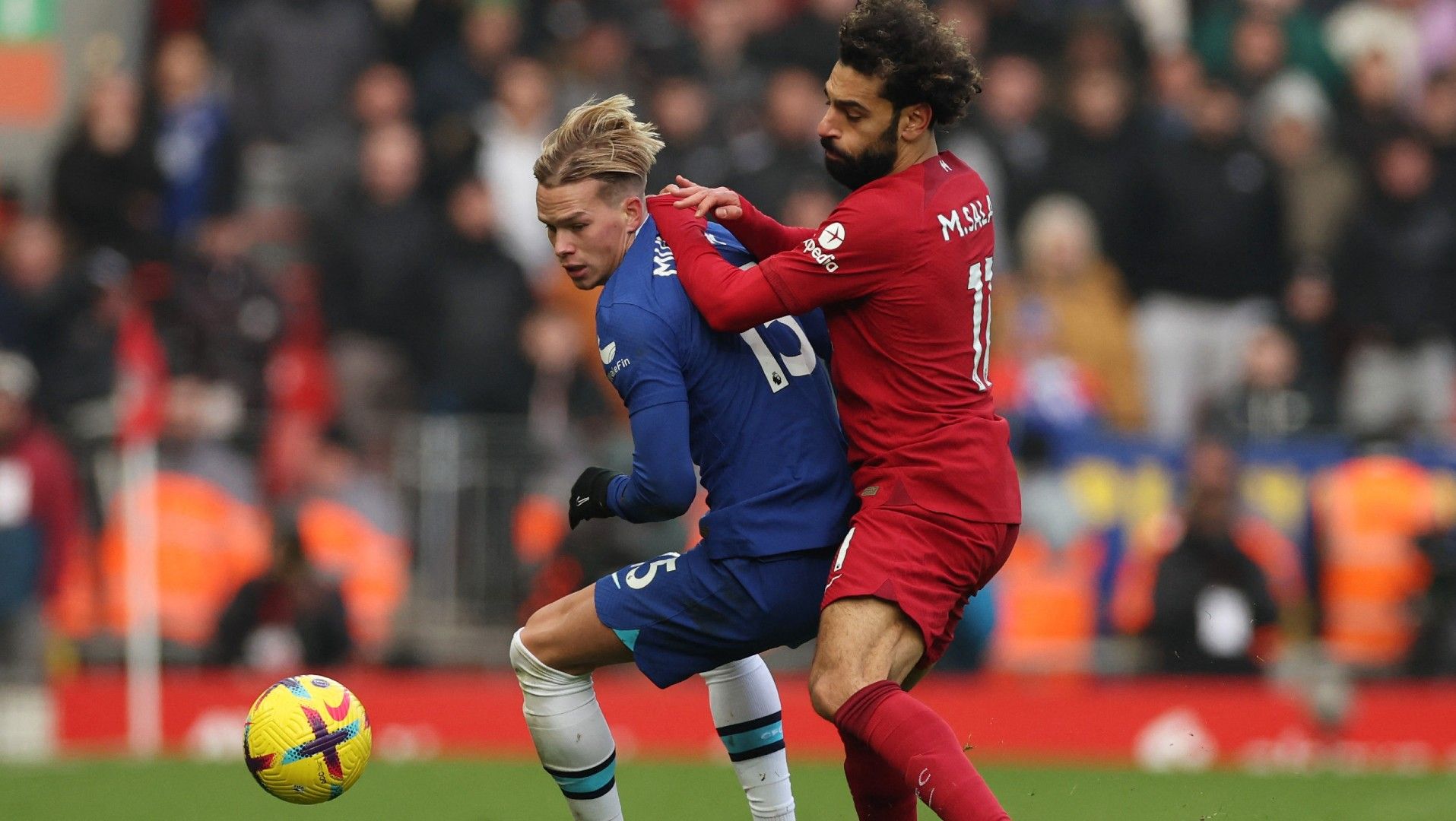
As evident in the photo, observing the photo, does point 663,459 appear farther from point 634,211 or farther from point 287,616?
point 287,616

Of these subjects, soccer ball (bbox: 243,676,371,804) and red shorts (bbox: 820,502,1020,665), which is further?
soccer ball (bbox: 243,676,371,804)

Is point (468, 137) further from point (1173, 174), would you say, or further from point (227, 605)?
point (1173, 174)

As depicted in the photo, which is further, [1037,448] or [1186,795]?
[1037,448]

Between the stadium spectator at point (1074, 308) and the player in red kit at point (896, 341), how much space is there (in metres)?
6.87

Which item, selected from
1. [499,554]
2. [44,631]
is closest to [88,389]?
[44,631]

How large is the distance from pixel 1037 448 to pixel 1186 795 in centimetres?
327

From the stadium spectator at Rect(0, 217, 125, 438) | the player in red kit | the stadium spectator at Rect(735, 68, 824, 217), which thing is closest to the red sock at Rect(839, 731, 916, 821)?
the player in red kit

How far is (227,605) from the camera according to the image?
469 inches

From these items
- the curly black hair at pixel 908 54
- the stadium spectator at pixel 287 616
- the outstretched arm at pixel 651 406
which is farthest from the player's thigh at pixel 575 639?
the stadium spectator at pixel 287 616

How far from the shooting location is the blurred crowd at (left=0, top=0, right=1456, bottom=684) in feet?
38.3

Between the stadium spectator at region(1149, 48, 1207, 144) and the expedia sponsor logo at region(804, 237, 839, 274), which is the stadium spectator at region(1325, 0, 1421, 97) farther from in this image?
the expedia sponsor logo at region(804, 237, 839, 274)

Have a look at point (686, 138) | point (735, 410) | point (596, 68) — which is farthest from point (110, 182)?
point (735, 410)

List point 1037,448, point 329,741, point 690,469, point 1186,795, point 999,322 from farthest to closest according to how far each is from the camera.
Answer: point 999,322
point 1037,448
point 1186,795
point 329,741
point 690,469

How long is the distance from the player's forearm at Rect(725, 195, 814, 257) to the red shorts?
3.05 ft
